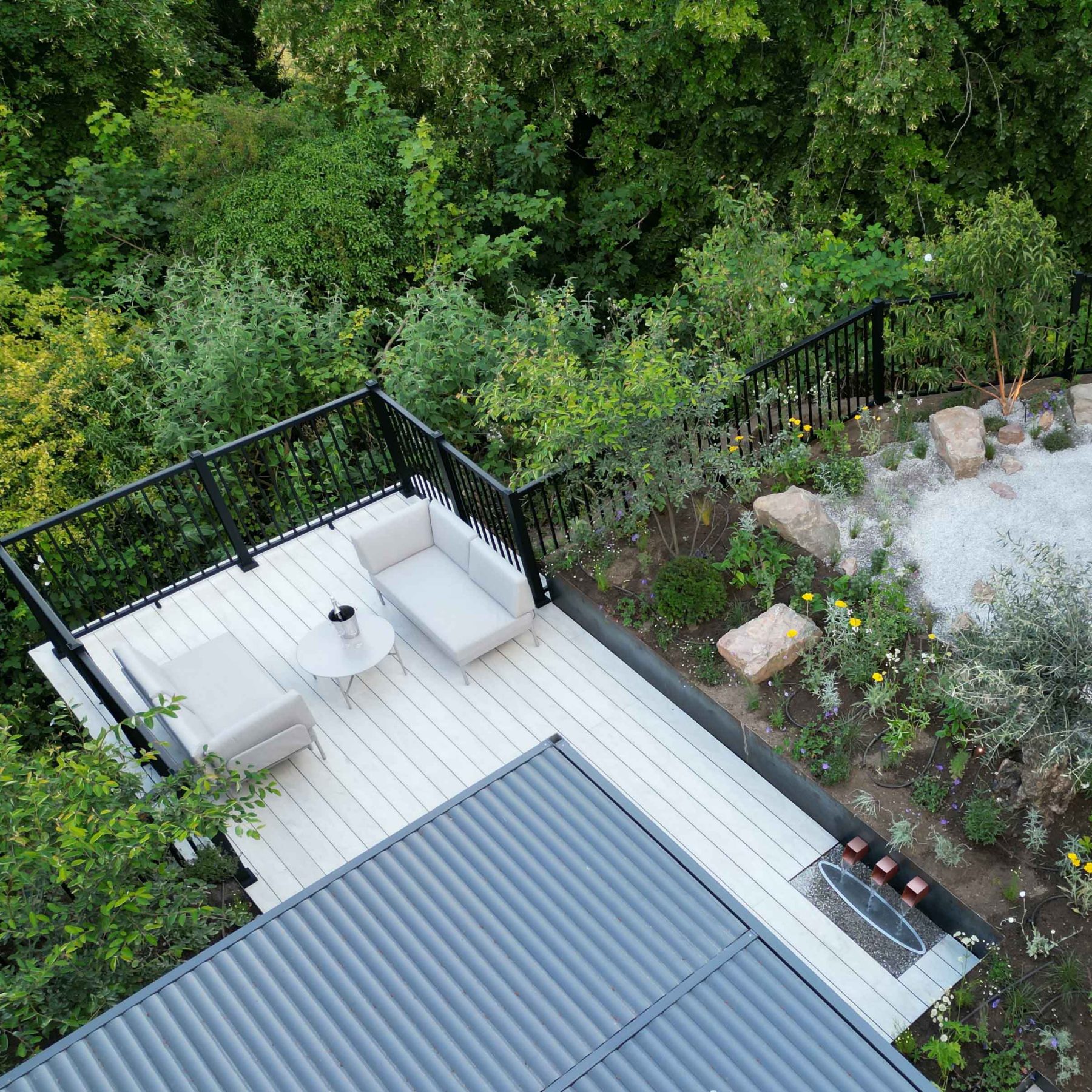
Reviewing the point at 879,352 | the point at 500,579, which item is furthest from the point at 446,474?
the point at 879,352

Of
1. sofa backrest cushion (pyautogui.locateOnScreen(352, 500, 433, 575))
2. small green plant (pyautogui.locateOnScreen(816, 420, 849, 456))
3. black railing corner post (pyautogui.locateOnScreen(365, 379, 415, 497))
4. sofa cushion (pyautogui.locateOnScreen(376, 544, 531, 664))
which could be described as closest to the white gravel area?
small green plant (pyautogui.locateOnScreen(816, 420, 849, 456))

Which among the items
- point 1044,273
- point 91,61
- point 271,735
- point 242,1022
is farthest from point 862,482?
point 91,61

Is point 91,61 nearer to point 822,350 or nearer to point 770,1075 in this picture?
point 822,350

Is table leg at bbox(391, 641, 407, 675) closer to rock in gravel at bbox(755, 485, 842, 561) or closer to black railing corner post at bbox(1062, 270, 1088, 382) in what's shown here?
rock in gravel at bbox(755, 485, 842, 561)

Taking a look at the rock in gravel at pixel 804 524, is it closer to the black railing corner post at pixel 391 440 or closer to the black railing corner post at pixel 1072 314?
the black railing corner post at pixel 1072 314

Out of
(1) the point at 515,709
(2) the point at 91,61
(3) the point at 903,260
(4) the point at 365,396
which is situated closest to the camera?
(1) the point at 515,709

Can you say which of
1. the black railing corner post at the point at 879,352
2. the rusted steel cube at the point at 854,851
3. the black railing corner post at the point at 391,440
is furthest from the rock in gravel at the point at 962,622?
the black railing corner post at the point at 391,440
